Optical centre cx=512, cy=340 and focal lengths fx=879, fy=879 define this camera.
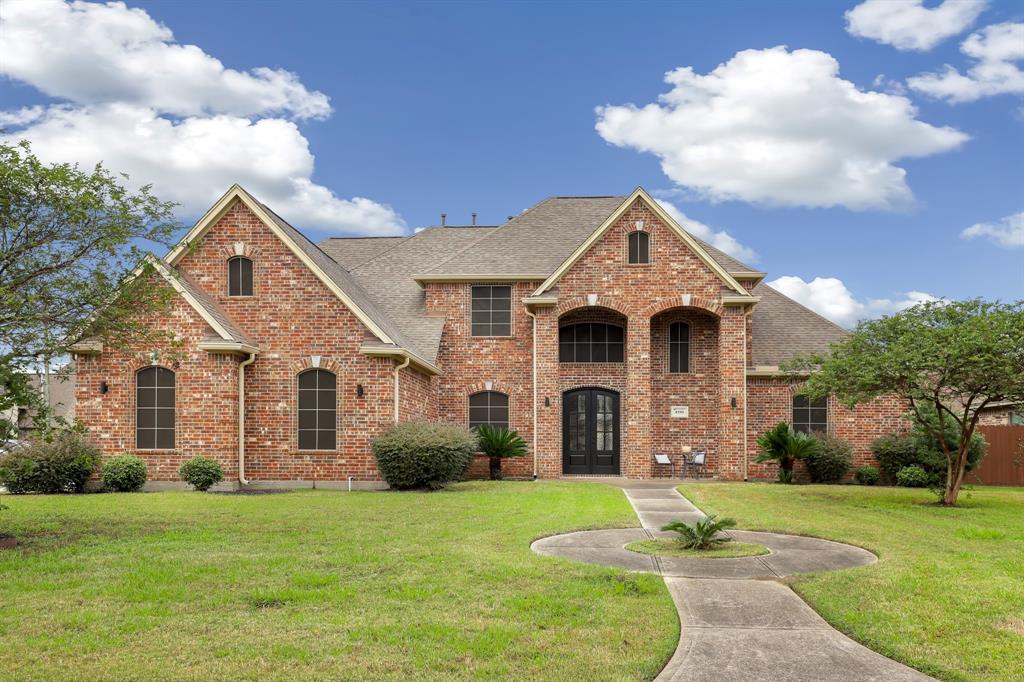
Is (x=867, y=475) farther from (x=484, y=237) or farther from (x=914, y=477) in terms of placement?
(x=484, y=237)

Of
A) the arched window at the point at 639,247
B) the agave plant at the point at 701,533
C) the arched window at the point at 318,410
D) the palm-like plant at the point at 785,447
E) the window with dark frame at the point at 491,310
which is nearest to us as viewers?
the agave plant at the point at 701,533

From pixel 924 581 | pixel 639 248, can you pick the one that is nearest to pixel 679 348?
pixel 639 248

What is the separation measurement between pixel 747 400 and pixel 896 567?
53.3 ft

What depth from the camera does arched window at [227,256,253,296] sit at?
2248 centimetres

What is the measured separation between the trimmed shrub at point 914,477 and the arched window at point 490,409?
36.6 ft

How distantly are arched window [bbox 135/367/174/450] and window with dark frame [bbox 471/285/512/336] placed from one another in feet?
30.0

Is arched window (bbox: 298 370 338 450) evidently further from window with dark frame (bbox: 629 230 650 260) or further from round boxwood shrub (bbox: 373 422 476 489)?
window with dark frame (bbox: 629 230 650 260)

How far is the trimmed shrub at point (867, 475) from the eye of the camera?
24.8 metres

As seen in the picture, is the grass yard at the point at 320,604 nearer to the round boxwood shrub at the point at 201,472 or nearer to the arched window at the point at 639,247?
the round boxwood shrub at the point at 201,472

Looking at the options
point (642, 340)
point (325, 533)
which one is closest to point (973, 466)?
point (642, 340)

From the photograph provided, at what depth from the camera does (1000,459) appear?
94.8ft

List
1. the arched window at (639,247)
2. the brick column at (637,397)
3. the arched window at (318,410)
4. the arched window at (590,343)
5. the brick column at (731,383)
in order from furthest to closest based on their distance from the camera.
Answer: the arched window at (590,343), the arched window at (639,247), the brick column at (637,397), the brick column at (731,383), the arched window at (318,410)

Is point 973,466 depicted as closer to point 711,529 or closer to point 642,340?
point 642,340

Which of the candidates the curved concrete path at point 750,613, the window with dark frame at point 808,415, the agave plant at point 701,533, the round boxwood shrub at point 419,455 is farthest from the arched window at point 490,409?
the agave plant at point 701,533
